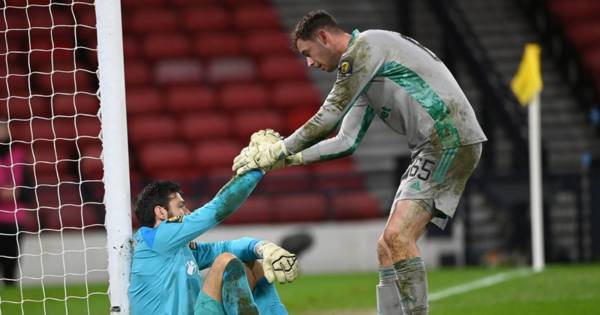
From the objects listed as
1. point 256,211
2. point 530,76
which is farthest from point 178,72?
point 530,76

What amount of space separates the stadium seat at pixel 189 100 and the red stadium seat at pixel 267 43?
1066 mm

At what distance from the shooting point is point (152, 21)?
16.7 metres

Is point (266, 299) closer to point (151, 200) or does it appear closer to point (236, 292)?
point (236, 292)

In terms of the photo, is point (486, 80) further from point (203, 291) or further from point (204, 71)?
point (203, 291)

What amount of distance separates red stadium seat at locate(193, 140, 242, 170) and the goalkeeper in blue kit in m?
8.44

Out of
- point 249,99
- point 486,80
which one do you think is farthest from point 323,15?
point 249,99

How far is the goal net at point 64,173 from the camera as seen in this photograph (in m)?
6.16

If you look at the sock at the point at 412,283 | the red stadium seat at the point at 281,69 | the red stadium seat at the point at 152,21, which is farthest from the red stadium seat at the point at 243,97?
the sock at the point at 412,283

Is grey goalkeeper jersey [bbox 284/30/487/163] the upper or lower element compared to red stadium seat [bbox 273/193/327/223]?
upper

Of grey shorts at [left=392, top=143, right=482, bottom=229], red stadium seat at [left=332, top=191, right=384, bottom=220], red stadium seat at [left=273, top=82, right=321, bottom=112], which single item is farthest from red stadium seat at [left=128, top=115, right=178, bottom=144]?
grey shorts at [left=392, top=143, right=482, bottom=229]

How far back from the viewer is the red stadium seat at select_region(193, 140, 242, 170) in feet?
48.4

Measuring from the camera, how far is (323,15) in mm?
5938

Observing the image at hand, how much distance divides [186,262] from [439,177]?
4.59ft

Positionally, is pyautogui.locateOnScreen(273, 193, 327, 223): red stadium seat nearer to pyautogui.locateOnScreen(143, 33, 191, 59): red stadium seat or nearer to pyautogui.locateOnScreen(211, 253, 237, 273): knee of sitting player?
pyautogui.locateOnScreen(143, 33, 191, 59): red stadium seat
